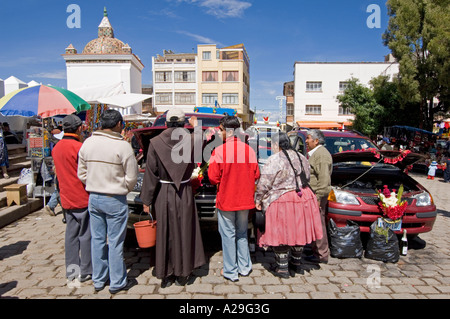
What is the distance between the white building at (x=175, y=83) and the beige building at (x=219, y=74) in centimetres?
121

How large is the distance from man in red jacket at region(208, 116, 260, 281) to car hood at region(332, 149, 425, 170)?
2.31m

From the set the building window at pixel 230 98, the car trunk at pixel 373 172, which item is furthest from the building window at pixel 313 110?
the car trunk at pixel 373 172

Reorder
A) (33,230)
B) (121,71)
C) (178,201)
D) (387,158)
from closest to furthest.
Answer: (178,201), (387,158), (33,230), (121,71)

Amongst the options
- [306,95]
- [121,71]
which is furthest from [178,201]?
[306,95]

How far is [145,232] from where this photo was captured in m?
3.64

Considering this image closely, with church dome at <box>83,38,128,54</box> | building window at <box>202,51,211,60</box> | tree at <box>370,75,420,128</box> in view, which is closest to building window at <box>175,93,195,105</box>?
building window at <box>202,51,211,60</box>

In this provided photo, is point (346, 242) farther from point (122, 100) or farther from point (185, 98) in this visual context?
point (185, 98)

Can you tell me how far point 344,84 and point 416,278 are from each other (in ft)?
131

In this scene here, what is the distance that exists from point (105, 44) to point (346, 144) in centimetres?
3493

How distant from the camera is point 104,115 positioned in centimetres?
353

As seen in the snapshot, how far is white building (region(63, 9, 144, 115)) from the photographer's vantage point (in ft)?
110

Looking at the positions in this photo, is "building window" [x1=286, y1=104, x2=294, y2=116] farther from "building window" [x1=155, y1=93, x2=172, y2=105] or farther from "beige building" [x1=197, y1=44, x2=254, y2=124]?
"building window" [x1=155, y1=93, x2=172, y2=105]

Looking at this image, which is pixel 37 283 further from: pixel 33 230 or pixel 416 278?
pixel 416 278

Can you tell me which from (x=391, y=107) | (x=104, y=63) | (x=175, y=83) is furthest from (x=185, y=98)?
(x=391, y=107)
